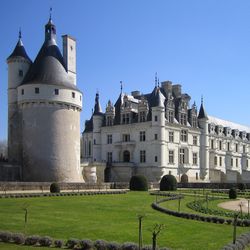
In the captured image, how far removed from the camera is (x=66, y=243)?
416 inches

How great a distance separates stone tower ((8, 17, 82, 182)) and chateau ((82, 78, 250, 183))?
22.4 feet

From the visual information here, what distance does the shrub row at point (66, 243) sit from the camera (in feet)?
33.0

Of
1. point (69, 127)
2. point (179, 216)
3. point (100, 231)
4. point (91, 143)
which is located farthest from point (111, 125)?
point (100, 231)

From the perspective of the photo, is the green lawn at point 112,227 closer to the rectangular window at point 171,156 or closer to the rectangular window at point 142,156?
the rectangular window at point 142,156

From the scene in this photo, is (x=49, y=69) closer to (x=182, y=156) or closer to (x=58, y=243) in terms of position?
(x=182, y=156)

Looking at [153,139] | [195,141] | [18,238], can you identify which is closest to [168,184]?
[153,139]

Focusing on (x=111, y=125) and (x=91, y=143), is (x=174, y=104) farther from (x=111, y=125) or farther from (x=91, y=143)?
(x=91, y=143)

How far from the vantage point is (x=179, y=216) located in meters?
17.0

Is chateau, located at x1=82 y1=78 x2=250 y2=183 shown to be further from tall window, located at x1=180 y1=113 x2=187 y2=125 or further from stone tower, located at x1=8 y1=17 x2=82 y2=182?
stone tower, located at x1=8 y1=17 x2=82 y2=182

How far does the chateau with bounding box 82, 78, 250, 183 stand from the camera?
4909 cm

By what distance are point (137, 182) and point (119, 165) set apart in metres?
12.3

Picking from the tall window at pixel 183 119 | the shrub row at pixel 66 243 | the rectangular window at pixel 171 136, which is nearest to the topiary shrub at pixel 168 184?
the rectangular window at pixel 171 136

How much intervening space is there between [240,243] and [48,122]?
29734 millimetres

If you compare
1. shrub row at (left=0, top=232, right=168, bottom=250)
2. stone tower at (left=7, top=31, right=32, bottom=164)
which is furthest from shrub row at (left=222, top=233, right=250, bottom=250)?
stone tower at (left=7, top=31, right=32, bottom=164)
